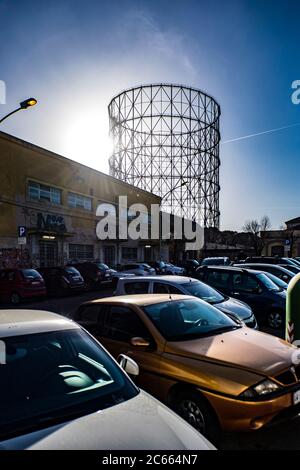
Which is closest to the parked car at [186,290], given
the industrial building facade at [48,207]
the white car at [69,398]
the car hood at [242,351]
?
the car hood at [242,351]

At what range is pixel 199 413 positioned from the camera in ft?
10.8

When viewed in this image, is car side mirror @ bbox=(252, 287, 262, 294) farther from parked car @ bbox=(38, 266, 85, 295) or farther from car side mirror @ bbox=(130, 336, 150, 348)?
parked car @ bbox=(38, 266, 85, 295)

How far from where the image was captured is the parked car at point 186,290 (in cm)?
687

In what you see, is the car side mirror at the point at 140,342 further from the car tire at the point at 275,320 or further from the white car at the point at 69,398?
the car tire at the point at 275,320

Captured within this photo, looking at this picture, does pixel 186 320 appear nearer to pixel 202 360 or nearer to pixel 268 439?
pixel 202 360

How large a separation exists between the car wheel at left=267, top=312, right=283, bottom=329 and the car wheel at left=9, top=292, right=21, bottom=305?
31.6ft

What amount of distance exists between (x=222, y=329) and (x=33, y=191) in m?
20.4

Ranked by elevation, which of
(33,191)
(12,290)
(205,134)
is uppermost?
(205,134)

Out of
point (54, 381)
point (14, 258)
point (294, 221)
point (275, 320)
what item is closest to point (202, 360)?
point (54, 381)

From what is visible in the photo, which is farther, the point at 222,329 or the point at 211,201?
the point at 211,201

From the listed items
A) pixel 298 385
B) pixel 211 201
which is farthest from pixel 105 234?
pixel 298 385

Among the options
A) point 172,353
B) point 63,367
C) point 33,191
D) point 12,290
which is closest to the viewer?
point 63,367

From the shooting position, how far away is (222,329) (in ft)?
14.2
